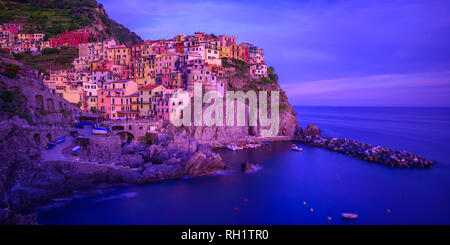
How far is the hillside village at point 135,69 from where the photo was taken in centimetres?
3072

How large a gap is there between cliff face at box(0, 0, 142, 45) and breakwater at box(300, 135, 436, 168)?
160 ft

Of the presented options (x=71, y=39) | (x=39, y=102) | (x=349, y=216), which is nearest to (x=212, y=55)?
(x=39, y=102)

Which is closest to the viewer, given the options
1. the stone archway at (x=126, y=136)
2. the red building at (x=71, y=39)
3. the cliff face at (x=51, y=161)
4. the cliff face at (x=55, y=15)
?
the cliff face at (x=51, y=161)

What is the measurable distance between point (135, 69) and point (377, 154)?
34524 millimetres

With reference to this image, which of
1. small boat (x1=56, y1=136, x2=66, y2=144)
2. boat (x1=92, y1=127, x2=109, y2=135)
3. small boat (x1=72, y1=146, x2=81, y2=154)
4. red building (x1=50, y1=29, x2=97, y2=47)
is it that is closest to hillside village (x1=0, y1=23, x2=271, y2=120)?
red building (x1=50, y1=29, x2=97, y2=47)

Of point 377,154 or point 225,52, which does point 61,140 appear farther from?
point 225,52

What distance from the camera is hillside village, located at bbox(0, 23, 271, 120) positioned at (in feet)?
101

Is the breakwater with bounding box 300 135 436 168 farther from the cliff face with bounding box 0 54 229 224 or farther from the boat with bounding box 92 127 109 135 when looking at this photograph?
the boat with bounding box 92 127 109 135

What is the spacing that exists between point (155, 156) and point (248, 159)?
9.95m

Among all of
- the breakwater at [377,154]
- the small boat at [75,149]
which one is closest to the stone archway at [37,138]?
the small boat at [75,149]

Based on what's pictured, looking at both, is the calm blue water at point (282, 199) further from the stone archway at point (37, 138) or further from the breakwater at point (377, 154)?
the stone archway at point (37, 138)

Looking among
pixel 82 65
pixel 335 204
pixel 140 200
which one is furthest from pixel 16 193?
pixel 82 65

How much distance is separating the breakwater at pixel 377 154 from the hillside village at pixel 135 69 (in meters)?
16.6

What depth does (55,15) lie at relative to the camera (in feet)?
193
